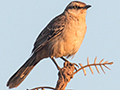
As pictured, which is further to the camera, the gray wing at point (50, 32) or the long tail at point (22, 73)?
the gray wing at point (50, 32)

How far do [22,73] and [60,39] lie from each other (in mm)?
A: 1394

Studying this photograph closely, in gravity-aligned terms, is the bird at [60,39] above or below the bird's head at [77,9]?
below

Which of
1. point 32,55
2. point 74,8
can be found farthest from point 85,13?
point 32,55

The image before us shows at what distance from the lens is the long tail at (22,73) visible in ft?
20.2

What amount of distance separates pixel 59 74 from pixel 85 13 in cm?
249

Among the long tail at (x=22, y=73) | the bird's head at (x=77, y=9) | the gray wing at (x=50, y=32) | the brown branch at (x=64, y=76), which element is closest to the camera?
the brown branch at (x=64, y=76)

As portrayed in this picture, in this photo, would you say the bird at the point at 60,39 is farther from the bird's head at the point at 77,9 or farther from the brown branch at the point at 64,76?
the brown branch at the point at 64,76

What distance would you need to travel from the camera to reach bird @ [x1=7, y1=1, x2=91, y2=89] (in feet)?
20.5

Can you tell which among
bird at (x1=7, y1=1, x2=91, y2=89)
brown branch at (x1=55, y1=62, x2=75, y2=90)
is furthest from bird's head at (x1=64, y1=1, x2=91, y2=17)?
brown branch at (x1=55, y1=62, x2=75, y2=90)

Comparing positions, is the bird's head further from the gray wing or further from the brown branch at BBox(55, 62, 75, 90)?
the brown branch at BBox(55, 62, 75, 90)

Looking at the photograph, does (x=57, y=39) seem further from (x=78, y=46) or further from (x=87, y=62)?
(x=87, y=62)

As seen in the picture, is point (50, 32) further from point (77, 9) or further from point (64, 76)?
point (64, 76)

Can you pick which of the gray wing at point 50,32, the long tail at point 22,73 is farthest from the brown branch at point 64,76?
the long tail at point 22,73

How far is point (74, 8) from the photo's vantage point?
6.93 metres
